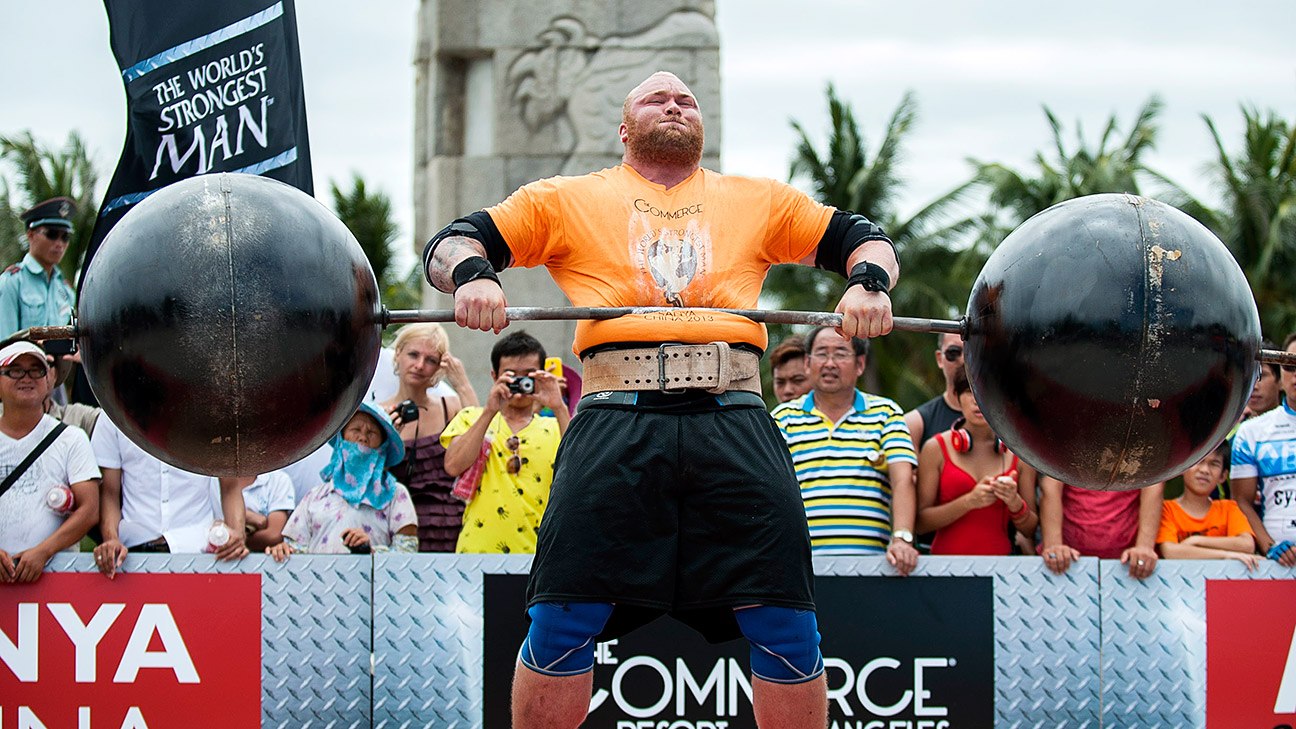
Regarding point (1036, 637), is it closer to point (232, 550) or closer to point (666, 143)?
point (666, 143)

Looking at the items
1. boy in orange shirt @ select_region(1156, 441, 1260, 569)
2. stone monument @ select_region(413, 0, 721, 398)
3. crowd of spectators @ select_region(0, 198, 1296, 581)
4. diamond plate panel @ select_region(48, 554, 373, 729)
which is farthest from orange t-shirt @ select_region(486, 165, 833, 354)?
stone monument @ select_region(413, 0, 721, 398)

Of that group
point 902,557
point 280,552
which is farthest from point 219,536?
point 902,557

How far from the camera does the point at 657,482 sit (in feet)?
11.5

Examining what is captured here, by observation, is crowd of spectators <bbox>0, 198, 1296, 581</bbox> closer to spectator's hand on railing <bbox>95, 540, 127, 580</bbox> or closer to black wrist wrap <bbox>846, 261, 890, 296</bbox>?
spectator's hand on railing <bbox>95, 540, 127, 580</bbox>

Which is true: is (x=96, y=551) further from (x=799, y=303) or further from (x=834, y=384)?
(x=799, y=303)

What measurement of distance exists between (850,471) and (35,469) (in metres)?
3.35

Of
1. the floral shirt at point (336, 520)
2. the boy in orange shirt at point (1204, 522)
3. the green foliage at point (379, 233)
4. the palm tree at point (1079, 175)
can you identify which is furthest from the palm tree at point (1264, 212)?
the floral shirt at point (336, 520)

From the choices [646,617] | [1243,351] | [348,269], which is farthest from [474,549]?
[1243,351]

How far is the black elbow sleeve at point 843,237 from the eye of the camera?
3750mm

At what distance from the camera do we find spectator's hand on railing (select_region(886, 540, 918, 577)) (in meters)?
5.21

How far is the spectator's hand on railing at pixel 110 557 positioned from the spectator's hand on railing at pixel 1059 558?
3686 mm

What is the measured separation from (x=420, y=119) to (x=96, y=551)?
5506 mm

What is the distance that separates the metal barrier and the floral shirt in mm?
327

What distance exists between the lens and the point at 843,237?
3789mm
